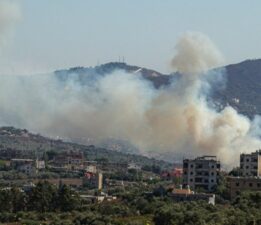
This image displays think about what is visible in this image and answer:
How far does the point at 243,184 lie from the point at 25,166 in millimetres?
54025

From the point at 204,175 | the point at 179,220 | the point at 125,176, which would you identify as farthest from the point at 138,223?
the point at 125,176

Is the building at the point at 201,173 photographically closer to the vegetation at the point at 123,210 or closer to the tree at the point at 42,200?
the vegetation at the point at 123,210

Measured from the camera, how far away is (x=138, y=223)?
48562 mm

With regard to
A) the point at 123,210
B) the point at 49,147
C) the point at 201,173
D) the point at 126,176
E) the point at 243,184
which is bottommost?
the point at 123,210

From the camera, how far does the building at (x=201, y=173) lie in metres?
79.7

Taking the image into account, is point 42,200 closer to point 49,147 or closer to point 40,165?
point 40,165

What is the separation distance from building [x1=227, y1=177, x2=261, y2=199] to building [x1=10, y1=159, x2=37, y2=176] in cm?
4823

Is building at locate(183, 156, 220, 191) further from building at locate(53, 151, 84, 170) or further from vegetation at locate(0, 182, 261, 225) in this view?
building at locate(53, 151, 84, 170)

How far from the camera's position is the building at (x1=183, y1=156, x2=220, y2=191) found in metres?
79.7

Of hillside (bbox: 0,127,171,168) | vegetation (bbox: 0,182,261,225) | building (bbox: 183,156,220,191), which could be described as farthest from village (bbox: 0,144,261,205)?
hillside (bbox: 0,127,171,168)

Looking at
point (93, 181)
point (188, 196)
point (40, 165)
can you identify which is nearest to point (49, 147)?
point (40, 165)

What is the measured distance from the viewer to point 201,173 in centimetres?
8038

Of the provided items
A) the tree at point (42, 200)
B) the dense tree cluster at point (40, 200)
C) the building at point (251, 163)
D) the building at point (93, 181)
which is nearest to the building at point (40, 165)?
the building at point (93, 181)

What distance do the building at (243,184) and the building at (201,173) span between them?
22.0ft
